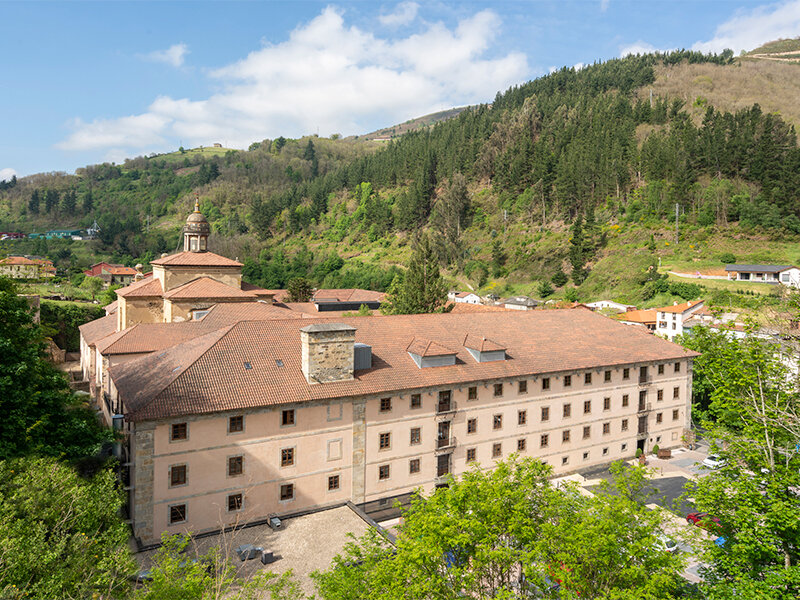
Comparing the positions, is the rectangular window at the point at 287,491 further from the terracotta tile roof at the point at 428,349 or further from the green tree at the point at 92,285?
the green tree at the point at 92,285

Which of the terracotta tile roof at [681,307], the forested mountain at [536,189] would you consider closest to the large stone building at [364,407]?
the terracotta tile roof at [681,307]

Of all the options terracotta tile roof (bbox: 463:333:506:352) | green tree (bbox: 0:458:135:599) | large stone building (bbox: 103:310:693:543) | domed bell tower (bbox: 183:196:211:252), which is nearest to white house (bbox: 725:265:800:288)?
large stone building (bbox: 103:310:693:543)

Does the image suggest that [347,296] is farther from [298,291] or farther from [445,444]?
[445,444]

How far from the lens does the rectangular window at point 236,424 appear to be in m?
27.7

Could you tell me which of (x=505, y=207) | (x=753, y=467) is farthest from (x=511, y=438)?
(x=505, y=207)

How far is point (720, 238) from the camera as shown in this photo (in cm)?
9588

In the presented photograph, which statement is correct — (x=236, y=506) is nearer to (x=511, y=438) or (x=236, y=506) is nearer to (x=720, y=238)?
(x=511, y=438)

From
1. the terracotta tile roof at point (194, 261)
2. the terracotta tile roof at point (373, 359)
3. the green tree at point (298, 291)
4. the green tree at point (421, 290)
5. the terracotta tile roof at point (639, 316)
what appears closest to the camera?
the terracotta tile roof at point (373, 359)

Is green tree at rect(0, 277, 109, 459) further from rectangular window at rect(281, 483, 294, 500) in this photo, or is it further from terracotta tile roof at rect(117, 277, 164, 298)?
terracotta tile roof at rect(117, 277, 164, 298)

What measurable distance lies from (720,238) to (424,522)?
332 feet

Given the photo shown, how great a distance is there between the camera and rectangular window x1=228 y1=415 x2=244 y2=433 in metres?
27.7

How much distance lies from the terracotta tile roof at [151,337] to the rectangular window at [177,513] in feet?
56.0

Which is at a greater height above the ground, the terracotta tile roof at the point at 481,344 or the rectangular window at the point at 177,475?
the terracotta tile roof at the point at 481,344

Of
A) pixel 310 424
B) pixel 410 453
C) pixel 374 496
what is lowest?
pixel 374 496
